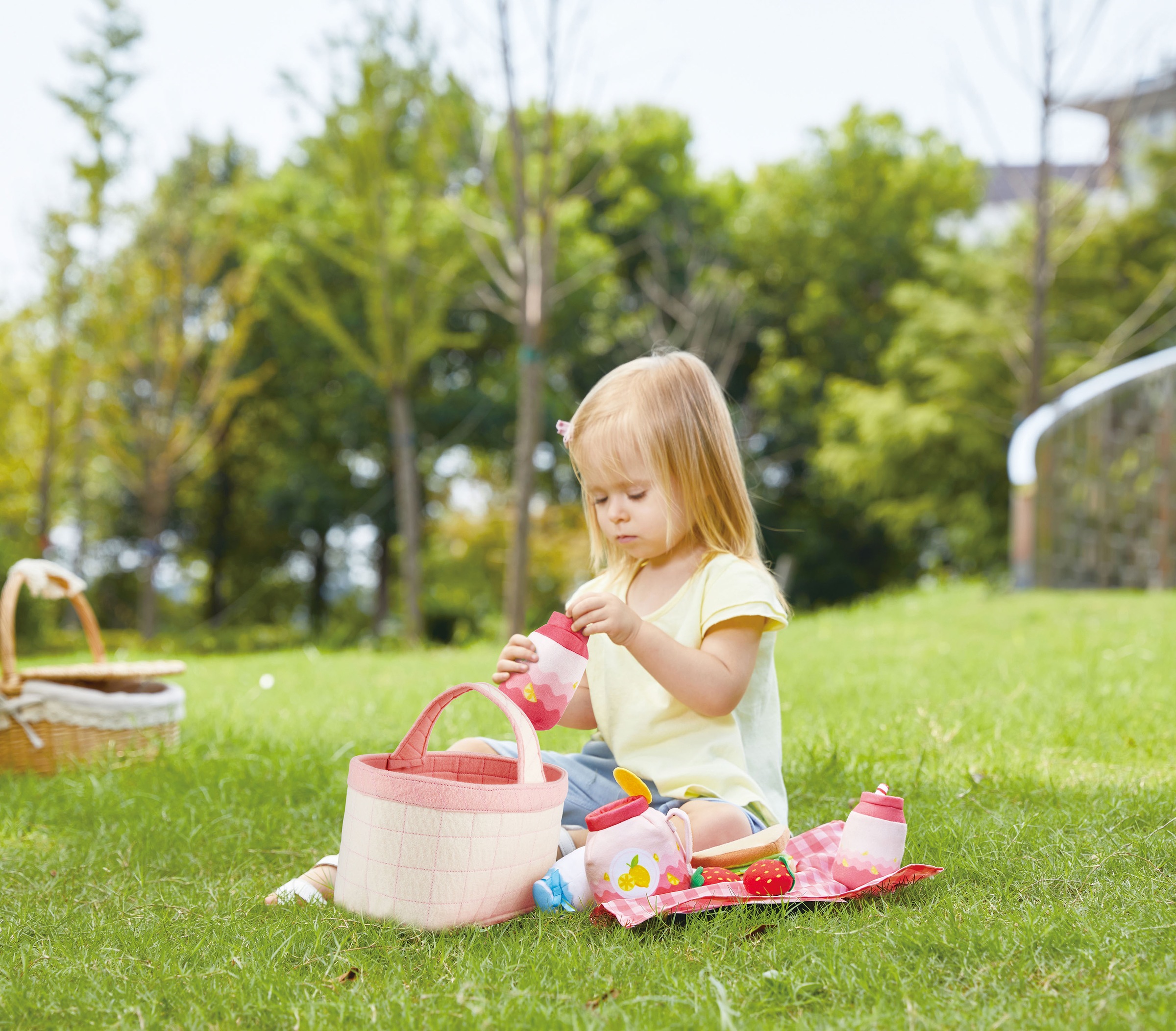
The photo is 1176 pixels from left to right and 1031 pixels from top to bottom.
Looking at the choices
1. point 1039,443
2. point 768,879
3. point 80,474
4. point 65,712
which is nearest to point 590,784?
point 768,879

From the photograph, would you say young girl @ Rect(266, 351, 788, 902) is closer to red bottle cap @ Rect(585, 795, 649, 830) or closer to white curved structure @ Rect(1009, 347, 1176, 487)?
red bottle cap @ Rect(585, 795, 649, 830)

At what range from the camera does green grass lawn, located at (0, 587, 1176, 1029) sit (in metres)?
1.40

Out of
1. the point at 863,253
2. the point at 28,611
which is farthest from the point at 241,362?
the point at 863,253

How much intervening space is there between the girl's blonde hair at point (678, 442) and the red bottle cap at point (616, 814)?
590mm

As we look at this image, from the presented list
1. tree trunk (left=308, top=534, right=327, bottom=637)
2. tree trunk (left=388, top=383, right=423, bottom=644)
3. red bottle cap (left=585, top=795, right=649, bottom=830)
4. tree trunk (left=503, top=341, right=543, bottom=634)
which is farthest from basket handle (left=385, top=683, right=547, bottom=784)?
tree trunk (left=308, top=534, right=327, bottom=637)

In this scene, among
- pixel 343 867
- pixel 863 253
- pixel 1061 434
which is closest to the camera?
pixel 343 867

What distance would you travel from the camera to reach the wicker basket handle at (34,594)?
3.18m

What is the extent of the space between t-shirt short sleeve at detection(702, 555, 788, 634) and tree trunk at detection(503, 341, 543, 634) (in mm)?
5564

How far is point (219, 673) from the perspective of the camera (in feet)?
19.3

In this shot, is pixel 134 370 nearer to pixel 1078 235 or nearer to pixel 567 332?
pixel 567 332

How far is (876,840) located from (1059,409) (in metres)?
7.08

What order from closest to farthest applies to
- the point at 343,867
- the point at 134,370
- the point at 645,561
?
1. the point at 343,867
2. the point at 645,561
3. the point at 134,370

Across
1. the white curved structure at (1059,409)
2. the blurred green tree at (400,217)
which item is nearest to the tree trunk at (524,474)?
the blurred green tree at (400,217)

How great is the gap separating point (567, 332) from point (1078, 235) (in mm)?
8531
